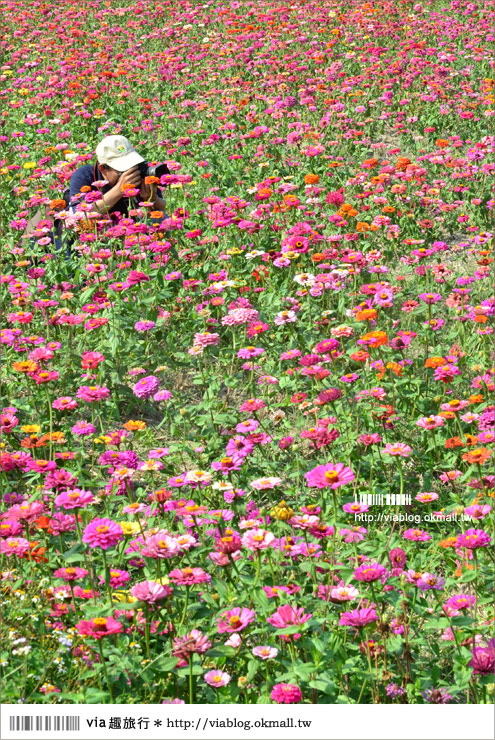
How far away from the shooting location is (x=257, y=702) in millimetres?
2465

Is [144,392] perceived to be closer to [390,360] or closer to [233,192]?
[390,360]

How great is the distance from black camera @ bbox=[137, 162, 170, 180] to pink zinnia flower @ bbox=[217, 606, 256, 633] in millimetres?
3913

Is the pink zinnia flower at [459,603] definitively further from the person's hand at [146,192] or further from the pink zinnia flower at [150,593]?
the person's hand at [146,192]

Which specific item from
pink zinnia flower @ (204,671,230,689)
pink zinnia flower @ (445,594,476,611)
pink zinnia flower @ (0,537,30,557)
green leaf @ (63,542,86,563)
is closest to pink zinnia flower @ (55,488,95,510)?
green leaf @ (63,542,86,563)

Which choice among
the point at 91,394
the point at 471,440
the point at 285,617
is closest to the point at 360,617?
the point at 285,617

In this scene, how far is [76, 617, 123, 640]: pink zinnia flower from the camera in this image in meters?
2.29

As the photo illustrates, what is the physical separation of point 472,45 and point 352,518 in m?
8.05

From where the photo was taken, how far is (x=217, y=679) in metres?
2.42

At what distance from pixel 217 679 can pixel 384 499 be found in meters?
1.27

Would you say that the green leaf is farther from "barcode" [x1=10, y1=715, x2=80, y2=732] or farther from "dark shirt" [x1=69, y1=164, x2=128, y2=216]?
"dark shirt" [x1=69, y1=164, x2=128, y2=216]

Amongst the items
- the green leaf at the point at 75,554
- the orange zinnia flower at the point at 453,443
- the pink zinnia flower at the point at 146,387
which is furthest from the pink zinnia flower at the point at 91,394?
the orange zinnia flower at the point at 453,443

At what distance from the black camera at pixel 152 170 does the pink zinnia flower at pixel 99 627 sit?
4.01 meters

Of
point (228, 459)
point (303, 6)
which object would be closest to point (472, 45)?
point (303, 6)

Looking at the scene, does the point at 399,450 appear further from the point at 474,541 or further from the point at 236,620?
the point at 236,620
